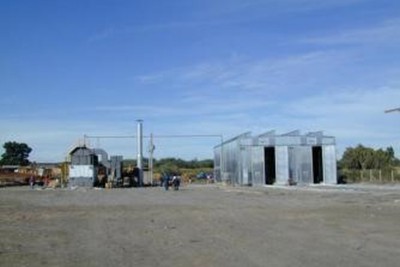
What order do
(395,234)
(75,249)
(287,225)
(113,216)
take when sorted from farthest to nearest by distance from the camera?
1. (113,216)
2. (287,225)
3. (395,234)
4. (75,249)

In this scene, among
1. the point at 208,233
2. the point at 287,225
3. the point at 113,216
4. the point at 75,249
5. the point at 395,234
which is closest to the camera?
the point at 75,249

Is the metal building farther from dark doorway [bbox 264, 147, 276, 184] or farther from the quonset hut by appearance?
dark doorway [bbox 264, 147, 276, 184]

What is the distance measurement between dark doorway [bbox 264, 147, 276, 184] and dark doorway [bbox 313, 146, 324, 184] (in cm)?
497

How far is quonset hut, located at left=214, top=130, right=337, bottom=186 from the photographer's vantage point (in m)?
82.6

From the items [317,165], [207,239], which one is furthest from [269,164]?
[207,239]

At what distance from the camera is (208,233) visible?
67.7 ft

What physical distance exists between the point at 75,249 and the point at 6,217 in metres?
14.0

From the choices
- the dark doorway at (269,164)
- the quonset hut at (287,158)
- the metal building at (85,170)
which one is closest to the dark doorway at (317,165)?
the quonset hut at (287,158)

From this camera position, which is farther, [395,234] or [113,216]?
[113,216]

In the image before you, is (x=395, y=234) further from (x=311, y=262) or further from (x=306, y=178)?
(x=306, y=178)

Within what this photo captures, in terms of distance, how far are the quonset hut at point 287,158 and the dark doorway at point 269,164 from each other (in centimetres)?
13

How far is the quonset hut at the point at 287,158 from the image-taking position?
271ft

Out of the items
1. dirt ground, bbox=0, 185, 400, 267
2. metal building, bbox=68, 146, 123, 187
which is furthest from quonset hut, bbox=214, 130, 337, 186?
dirt ground, bbox=0, 185, 400, 267

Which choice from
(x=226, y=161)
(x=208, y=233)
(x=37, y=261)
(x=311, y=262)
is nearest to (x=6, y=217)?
(x=208, y=233)
